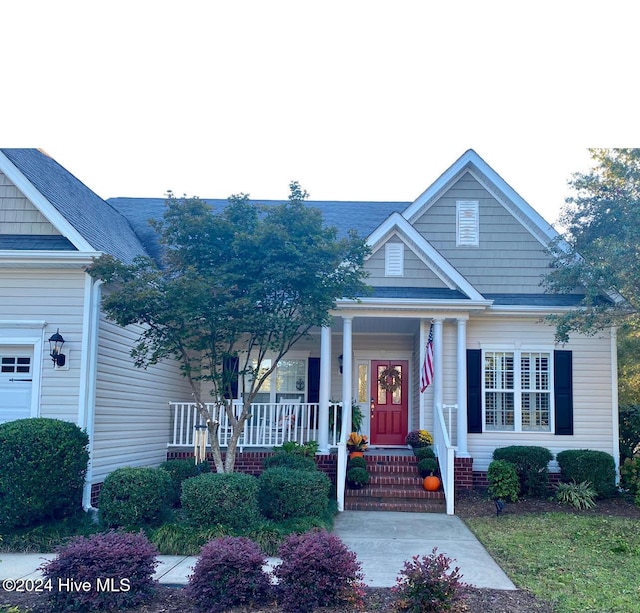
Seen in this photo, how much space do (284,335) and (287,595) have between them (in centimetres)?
452

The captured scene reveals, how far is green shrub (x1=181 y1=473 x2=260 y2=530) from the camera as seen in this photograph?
856cm

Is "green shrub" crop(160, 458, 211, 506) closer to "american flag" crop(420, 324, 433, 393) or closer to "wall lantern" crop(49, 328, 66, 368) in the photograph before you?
"wall lantern" crop(49, 328, 66, 368)

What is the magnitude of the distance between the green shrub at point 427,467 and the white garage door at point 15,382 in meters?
6.81

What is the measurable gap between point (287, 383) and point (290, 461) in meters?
4.17

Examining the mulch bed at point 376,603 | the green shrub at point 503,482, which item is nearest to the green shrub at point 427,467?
the green shrub at point 503,482

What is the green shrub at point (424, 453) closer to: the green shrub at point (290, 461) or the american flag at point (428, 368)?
the american flag at point (428, 368)

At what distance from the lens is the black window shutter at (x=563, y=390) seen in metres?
13.2

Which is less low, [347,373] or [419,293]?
[419,293]

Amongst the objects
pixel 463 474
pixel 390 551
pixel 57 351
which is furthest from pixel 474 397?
pixel 57 351

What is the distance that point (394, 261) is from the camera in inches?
521

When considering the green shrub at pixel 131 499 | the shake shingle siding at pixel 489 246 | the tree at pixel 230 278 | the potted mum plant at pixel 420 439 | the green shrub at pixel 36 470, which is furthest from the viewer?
the shake shingle siding at pixel 489 246

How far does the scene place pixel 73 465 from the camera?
29.8 ft

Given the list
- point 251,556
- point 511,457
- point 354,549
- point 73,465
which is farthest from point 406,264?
point 251,556

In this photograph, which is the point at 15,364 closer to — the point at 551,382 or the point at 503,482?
the point at 503,482
